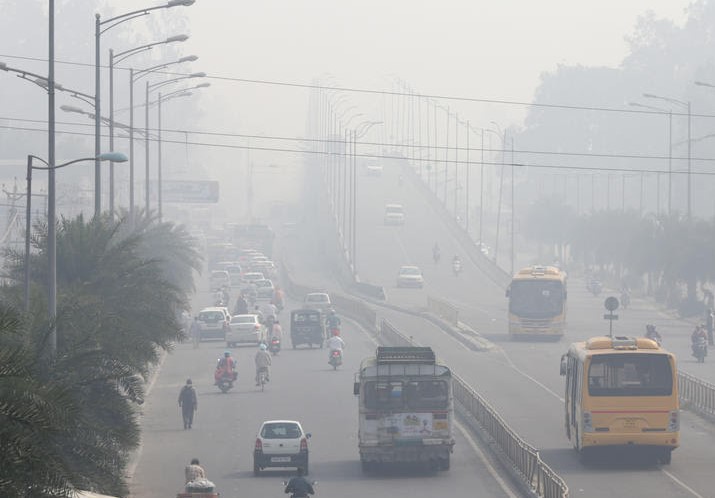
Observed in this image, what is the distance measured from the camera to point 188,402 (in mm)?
39281

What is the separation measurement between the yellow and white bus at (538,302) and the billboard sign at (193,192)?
74298 mm

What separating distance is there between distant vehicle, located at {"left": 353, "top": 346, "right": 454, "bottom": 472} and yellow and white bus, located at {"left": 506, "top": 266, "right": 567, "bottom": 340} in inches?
1285

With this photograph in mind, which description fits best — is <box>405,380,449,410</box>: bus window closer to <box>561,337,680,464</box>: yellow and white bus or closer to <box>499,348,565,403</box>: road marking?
<box>561,337,680,464</box>: yellow and white bus

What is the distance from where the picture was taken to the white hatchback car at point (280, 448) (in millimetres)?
31500

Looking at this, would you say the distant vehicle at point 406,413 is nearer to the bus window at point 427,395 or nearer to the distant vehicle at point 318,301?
the bus window at point 427,395

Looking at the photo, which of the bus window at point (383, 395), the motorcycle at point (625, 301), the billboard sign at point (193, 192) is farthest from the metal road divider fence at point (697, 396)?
the billboard sign at point (193, 192)

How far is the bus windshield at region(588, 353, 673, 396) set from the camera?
1194 inches

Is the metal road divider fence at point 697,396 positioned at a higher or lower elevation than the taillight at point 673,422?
lower

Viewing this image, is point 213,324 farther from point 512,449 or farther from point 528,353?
point 512,449

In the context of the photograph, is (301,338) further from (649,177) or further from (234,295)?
(649,177)

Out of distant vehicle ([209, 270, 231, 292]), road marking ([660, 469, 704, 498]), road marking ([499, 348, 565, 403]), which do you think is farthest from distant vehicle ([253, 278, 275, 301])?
road marking ([660, 469, 704, 498])

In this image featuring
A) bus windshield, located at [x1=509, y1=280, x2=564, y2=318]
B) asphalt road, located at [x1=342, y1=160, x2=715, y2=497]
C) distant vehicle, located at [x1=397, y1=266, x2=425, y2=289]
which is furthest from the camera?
distant vehicle, located at [x1=397, y1=266, x2=425, y2=289]

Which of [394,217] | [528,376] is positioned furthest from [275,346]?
[394,217]

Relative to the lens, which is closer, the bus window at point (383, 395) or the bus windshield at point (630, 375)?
the bus windshield at point (630, 375)
